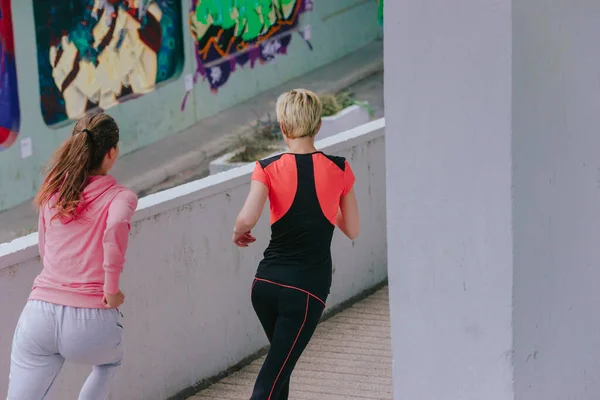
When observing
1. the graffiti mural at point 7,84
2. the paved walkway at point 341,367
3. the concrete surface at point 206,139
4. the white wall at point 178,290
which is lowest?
the concrete surface at point 206,139

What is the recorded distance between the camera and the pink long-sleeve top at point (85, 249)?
459 cm

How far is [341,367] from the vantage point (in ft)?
22.5

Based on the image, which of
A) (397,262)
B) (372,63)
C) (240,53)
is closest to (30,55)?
(240,53)

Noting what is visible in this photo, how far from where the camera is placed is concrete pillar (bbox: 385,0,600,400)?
3662 millimetres

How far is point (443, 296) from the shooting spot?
3.91m

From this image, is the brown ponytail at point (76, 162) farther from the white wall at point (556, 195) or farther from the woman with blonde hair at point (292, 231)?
the white wall at point (556, 195)

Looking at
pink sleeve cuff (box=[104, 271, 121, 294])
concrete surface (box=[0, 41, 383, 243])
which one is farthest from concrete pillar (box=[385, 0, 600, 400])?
concrete surface (box=[0, 41, 383, 243])

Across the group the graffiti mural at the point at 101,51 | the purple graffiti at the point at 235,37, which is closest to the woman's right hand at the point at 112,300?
the graffiti mural at the point at 101,51

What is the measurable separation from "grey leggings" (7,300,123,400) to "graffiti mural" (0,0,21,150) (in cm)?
A: 1021

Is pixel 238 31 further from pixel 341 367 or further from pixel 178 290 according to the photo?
pixel 178 290

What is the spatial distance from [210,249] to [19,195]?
341 inches

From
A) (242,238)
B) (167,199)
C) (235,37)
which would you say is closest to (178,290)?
(167,199)

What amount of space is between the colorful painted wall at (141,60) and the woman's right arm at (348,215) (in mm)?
10033

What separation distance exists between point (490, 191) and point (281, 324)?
1.56 metres
